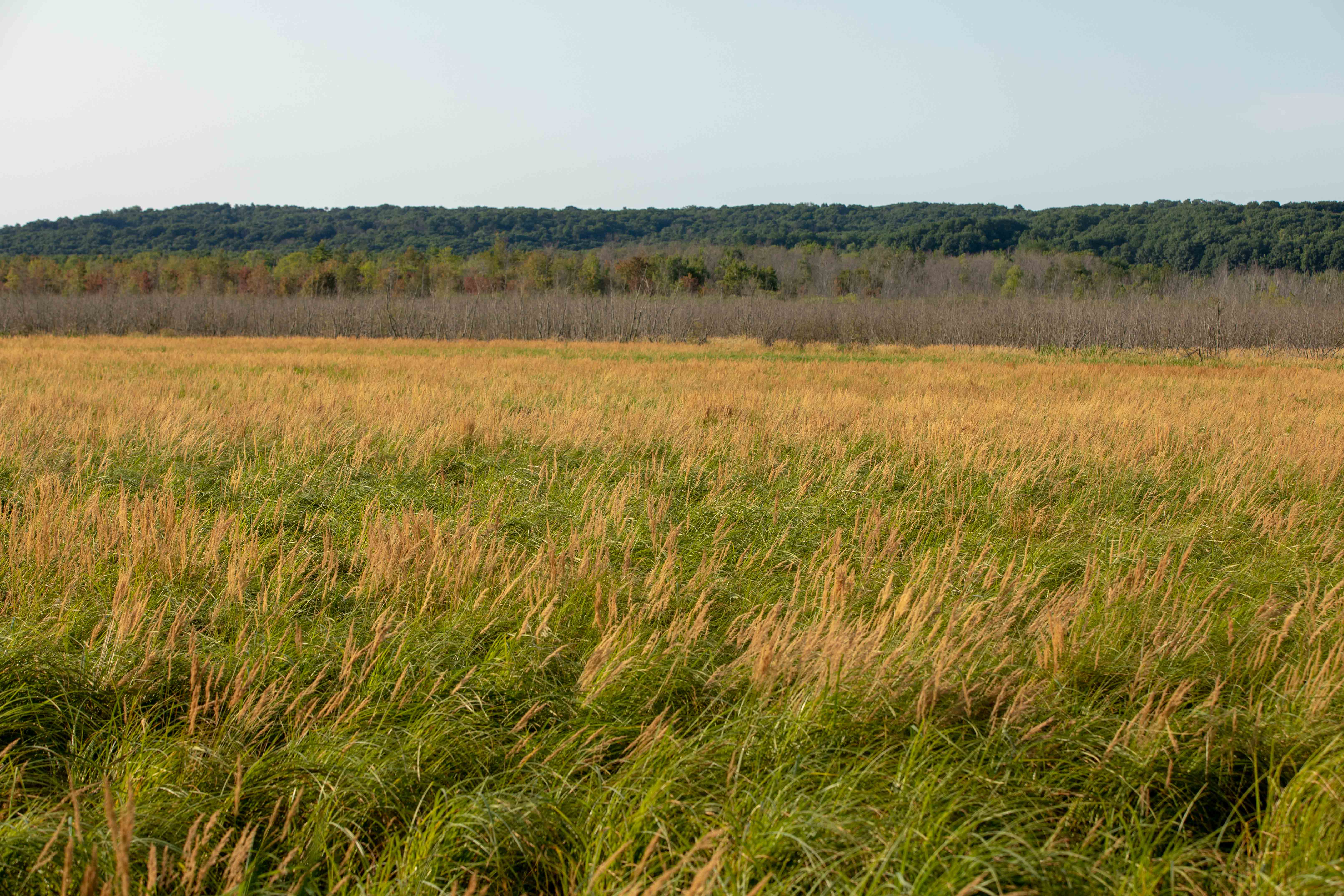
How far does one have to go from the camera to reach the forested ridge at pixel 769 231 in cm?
8625

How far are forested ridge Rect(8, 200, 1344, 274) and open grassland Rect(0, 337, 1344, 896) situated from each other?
9249 cm

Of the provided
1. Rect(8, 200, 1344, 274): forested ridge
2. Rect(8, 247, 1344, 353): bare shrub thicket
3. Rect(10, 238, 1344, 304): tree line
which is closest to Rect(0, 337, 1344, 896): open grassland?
Rect(8, 247, 1344, 353): bare shrub thicket

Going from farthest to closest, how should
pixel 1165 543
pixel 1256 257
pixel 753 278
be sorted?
pixel 1256 257 → pixel 753 278 → pixel 1165 543

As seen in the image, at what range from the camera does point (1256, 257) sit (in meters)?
81.5

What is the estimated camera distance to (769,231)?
439 ft

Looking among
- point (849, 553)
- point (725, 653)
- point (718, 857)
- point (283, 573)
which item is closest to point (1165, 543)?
point (849, 553)

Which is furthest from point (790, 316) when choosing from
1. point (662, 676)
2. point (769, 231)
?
point (769, 231)

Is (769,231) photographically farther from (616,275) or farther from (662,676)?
(662,676)

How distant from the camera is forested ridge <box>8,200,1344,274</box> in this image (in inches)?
3396

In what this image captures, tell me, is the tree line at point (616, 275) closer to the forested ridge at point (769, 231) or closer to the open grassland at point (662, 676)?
the forested ridge at point (769, 231)

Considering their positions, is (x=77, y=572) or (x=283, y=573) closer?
(x=77, y=572)

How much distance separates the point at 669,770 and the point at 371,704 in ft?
4.01

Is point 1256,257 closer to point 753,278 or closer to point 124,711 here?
point 753,278

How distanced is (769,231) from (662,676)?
137 metres
